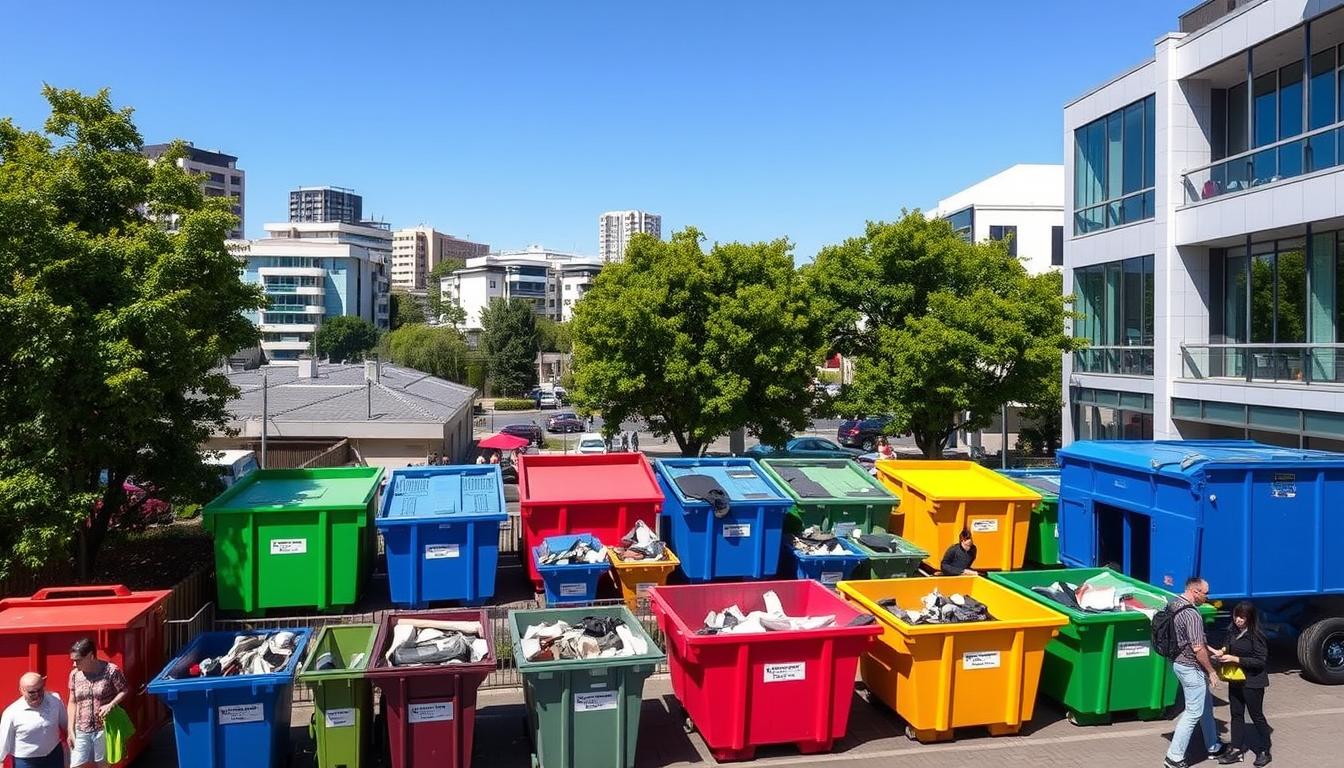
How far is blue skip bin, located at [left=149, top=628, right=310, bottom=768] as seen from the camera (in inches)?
286

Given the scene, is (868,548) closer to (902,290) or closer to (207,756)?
(207,756)

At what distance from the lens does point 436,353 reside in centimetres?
6944

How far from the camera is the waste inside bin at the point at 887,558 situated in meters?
11.4

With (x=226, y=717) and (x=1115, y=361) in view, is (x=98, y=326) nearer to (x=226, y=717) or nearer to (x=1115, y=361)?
(x=226, y=717)

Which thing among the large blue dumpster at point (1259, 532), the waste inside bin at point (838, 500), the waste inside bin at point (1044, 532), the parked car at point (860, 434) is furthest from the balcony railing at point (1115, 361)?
the parked car at point (860, 434)

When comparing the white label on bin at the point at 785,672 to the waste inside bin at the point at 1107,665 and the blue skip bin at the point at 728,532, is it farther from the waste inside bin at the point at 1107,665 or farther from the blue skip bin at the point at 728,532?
the blue skip bin at the point at 728,532

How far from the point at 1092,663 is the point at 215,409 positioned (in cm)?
1072

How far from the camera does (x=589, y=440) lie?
107 feet

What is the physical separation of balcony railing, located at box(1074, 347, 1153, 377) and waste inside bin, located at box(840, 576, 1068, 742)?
556 inches

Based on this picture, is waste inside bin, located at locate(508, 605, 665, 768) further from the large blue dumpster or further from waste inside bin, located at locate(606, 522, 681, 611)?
the large blue dumpster

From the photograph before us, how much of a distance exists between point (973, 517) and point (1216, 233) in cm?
961

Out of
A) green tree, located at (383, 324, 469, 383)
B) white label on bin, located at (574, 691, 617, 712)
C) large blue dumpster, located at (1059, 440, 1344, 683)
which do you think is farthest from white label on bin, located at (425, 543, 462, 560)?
green tree, located at (383, 324, 469, 383)

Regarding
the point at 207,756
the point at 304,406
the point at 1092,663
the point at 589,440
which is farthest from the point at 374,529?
the point at 589,440

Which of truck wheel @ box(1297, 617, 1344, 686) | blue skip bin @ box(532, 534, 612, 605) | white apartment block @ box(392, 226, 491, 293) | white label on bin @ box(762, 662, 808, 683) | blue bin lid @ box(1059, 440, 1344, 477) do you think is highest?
white apartment block @ box(392, 226, 491, 293)
